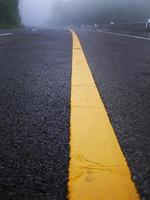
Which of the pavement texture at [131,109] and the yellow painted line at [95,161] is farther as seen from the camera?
the pavement texture at [131,109]

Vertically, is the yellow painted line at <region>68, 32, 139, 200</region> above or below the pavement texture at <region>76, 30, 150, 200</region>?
above

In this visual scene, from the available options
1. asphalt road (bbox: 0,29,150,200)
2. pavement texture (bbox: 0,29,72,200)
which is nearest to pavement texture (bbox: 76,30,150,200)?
asphalt road (bbox: 0,29,150,200)

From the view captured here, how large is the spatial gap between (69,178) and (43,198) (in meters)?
0.13

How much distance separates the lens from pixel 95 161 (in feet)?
4.50

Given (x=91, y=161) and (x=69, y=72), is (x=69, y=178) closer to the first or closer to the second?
(x=91, y=161)

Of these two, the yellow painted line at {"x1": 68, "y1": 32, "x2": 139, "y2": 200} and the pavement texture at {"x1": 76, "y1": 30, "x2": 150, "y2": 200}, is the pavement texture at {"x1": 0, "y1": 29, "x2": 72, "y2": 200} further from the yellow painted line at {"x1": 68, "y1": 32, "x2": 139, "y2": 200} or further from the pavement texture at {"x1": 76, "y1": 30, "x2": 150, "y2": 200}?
the pavement texture at {"x1": 76, "y1": 30, "x2": 150, "y2": 200}

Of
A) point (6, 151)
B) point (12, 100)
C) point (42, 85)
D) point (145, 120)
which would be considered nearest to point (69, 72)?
point (42, 85)

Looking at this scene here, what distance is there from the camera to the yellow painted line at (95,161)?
115 centimetres

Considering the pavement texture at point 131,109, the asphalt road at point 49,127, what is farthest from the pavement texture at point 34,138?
the pavement texture at point 131,109

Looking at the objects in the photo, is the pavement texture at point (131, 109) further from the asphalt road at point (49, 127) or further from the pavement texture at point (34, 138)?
the pavement texture at point (34, 138)

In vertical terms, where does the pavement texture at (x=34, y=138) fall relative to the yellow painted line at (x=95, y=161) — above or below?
below

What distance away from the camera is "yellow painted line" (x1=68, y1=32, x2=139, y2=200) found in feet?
3.76

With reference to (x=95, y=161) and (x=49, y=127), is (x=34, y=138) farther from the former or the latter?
(x=95, y=161)

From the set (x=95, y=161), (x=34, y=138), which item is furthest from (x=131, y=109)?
(x=95, y=161)
